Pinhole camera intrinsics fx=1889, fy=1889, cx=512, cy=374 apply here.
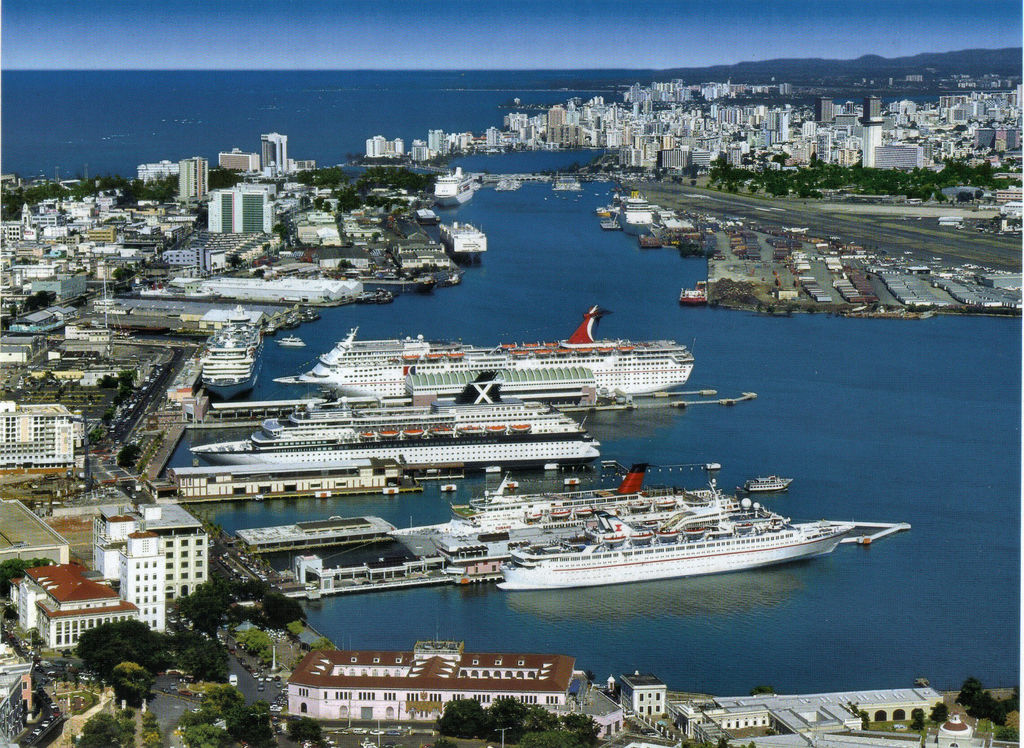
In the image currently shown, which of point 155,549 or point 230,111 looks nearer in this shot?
point 155,549

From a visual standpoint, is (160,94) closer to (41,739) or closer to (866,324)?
(866,324)

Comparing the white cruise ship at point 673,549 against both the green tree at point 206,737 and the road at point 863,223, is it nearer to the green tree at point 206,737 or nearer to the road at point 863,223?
the green tree at point 206,737

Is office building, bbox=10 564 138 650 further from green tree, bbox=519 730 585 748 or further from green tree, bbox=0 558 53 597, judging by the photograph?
green tree, bbox=519 730 585 748

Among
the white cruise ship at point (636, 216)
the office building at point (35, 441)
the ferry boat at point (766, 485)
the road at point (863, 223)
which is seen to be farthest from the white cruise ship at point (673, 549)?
the white cruise ship at point (636, 216)

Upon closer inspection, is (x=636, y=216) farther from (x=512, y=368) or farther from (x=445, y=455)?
(x=445, y=455)

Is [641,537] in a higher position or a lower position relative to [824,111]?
lower

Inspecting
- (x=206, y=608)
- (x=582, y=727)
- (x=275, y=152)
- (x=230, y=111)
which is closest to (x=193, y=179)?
(x=275, y=152)

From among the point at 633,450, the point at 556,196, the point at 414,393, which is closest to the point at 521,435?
the point at 633,450
